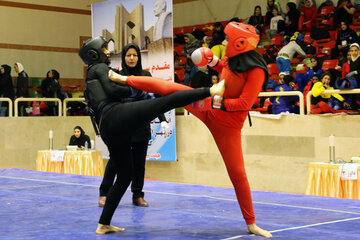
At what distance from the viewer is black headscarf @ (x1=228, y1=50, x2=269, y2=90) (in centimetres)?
364

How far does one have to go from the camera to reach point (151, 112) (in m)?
3.57

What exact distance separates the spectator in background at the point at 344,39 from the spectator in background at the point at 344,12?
1.33 feet

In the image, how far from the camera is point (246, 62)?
366 centimetres

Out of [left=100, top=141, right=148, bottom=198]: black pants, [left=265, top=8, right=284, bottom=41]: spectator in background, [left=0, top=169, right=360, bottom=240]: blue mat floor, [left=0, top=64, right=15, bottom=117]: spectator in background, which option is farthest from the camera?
[left=0, top=64, right=15, bottom=117]: spectator in background

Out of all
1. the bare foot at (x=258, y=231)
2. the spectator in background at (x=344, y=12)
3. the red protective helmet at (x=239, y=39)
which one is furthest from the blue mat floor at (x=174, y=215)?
the spectator in background at (x=344, y=12)

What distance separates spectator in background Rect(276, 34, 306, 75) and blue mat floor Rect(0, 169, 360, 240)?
4674 mm

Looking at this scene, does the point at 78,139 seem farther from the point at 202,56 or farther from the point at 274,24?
the point at 202,56

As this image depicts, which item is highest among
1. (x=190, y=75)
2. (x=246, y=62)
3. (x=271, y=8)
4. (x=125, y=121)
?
(x=271, y=8)

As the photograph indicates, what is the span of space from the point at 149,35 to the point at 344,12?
3898mm

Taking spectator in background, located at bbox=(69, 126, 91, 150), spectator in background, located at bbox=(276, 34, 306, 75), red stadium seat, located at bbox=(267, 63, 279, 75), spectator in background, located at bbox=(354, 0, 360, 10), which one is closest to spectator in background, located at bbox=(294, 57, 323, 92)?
spectator in background, located at bbox=(276, 34, 306, 75)

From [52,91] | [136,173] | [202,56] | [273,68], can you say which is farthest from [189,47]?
[202,56]

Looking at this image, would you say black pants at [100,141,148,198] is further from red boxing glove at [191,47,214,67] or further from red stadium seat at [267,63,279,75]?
red stadium seat at [267,63,279,75]

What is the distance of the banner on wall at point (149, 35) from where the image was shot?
8578 millimetres

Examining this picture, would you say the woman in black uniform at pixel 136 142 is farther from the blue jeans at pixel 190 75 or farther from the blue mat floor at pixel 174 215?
the blue jeans at pixel 190 75
